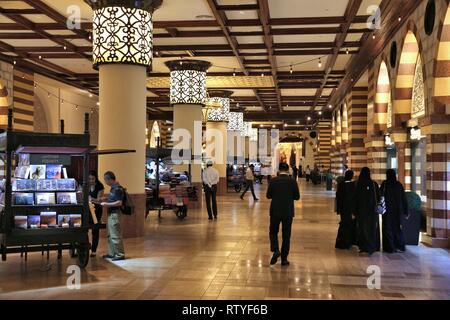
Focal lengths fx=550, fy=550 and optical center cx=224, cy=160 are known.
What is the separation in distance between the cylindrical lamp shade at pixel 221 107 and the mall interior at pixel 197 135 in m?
0.06

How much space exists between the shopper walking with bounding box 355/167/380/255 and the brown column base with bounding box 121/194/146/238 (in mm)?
3845

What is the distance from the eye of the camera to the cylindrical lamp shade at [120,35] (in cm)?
916

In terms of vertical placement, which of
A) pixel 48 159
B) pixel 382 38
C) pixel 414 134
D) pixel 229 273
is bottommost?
pixel 229 273

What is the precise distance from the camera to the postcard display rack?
20.8 ft

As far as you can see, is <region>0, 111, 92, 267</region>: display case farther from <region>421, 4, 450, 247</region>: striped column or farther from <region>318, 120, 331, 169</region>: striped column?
<region>318, 120, 331, 169</region>: striped column

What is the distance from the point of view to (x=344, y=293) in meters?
5.63

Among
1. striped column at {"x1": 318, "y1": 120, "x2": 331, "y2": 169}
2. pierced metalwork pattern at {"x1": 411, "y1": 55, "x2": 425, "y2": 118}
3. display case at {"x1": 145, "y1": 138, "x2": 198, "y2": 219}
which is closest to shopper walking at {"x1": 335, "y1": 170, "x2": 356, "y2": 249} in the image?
pierced metalwork pattern at {"x1": 411, "y1": 55, "x2": 425, "y2": 118}

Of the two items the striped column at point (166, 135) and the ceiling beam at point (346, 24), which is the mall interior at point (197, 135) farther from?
the striped column at point (166, 135)

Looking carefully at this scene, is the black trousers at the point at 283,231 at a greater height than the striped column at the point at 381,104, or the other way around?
the striped column at the point at 381,104

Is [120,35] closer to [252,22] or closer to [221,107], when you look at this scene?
[252,22]

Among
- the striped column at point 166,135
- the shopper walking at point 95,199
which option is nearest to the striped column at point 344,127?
the shopper walking at point 95,199

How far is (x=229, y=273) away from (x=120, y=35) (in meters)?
4.66

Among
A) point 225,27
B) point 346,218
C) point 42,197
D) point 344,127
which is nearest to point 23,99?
point 225,27

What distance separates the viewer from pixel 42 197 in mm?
6629
